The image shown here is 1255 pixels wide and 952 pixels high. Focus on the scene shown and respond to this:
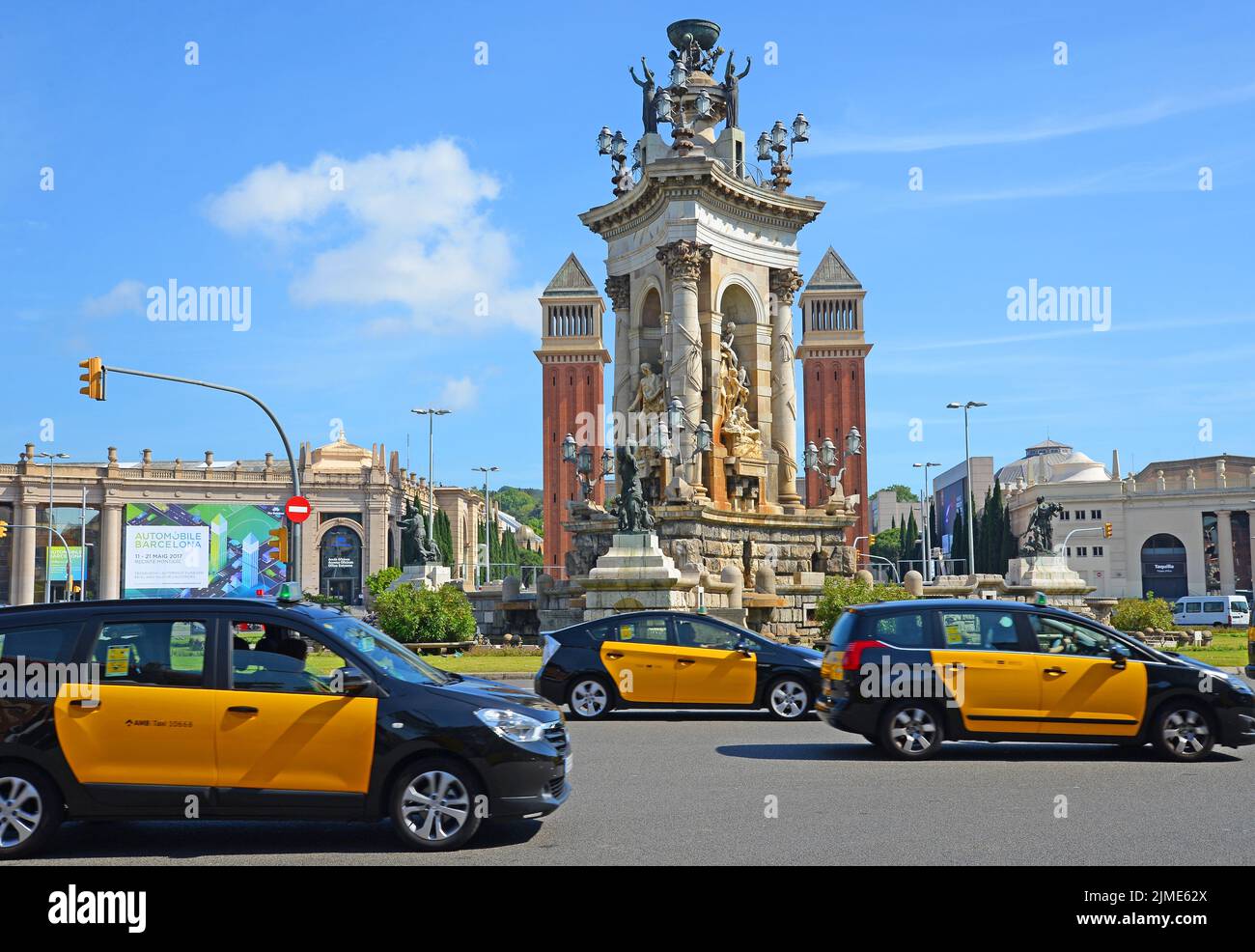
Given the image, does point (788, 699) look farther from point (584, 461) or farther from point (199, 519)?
point (199, 519)

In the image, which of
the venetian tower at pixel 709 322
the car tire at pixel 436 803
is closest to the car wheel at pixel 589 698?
the car tire at pixel 436 803

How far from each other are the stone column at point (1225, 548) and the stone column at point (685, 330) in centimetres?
8246

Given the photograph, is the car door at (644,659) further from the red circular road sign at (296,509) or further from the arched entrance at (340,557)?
the arched entrance at (340,557)

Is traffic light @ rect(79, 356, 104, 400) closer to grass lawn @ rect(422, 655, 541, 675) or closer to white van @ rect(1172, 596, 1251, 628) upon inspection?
grass lawn @ rect(422, 655, 541, 675)

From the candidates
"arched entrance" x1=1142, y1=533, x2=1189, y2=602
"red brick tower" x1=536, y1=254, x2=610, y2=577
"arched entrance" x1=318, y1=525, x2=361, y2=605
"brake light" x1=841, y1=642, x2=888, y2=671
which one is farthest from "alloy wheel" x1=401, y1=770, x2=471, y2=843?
"arched entrance" x1=318, y1=525, x2=361, y2=605

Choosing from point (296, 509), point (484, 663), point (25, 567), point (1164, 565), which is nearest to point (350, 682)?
point (296, 509)

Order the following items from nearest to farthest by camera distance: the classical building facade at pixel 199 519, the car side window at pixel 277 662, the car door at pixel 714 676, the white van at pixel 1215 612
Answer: the car side window at pixel 277 662, the car door at pixel 714 676, the white van at pixel 1215 612, the classical building facade at pixel 199 519

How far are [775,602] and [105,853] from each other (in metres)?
22.8

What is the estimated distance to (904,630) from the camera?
11.3 m

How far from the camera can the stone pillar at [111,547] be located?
102 meters

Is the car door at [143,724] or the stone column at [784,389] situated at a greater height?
the stone column at [784,389]

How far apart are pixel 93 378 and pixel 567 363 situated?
64569mm

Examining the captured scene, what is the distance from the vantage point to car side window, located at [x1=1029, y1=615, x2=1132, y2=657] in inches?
428

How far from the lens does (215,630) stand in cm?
737
